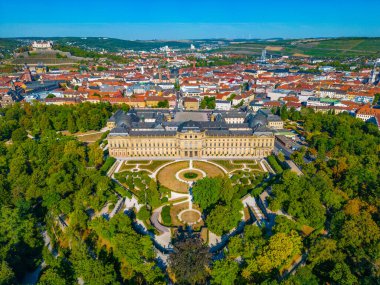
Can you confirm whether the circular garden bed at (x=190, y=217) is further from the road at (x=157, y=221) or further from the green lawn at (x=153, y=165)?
the green lawn at (x=153, y=165)

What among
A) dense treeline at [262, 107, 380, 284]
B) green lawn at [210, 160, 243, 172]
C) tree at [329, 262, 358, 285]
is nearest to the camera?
tree at [329, 262, 358, 285]

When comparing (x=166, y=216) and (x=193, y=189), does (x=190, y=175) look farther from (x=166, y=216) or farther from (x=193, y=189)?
(x=166, y=216)

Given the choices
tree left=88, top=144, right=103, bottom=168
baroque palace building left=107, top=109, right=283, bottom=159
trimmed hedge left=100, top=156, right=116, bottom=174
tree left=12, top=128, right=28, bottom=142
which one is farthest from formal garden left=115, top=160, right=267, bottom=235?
tree left=12, top=128, right=28, bottom=142

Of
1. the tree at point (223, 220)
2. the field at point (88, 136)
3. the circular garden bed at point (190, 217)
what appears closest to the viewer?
the tree at point (223, 220)

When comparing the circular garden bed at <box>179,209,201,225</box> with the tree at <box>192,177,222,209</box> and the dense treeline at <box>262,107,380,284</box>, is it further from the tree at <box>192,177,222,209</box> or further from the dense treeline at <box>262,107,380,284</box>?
the dense treeline at <box>262,107,380,284</box>

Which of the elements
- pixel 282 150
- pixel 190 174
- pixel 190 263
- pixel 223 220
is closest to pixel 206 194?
pixel 223 220

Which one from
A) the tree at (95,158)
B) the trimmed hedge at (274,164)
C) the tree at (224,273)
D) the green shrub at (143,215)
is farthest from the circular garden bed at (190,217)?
the tree at (95,158)

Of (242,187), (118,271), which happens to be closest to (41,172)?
(118,271)

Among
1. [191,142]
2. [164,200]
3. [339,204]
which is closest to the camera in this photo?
[339,204]

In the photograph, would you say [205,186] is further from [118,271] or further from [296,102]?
[296,102]
